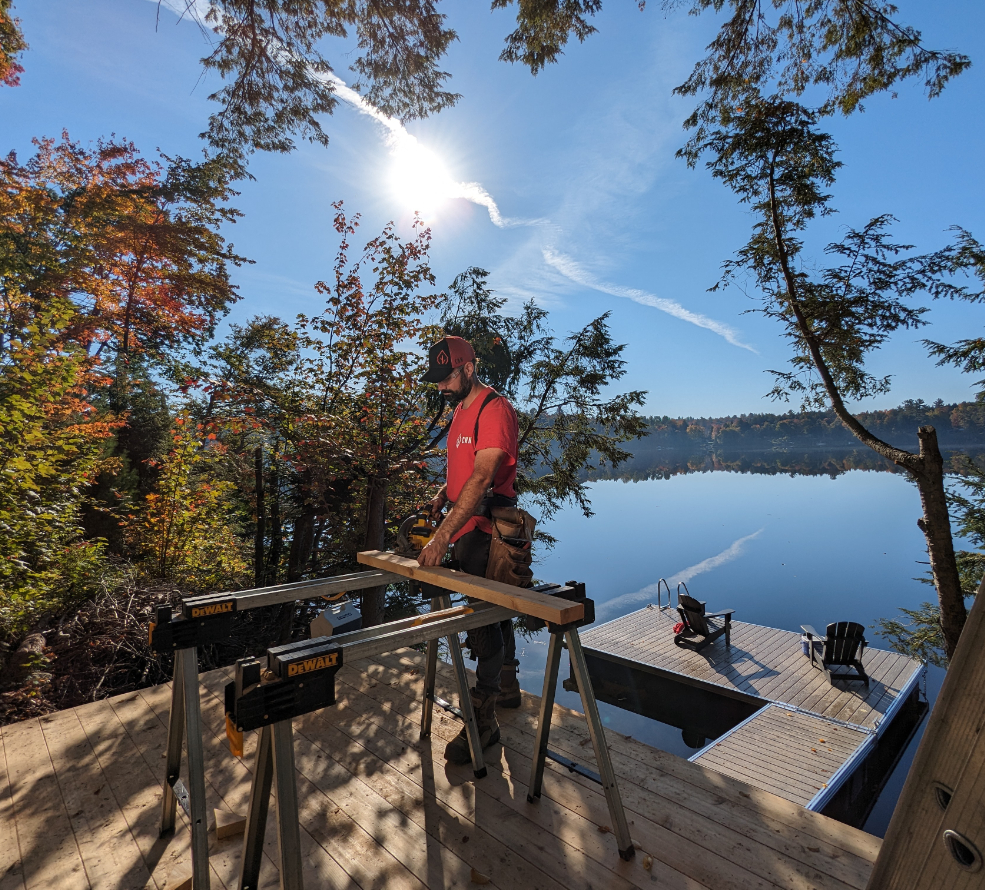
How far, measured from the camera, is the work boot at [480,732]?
8.71ft

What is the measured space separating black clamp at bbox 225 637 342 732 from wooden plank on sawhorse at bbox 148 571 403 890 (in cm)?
69

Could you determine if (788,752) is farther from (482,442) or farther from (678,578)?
(678,578)

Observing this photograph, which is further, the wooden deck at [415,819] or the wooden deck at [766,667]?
the wooden deck at [766,667]

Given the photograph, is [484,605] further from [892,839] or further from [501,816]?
[892,839]

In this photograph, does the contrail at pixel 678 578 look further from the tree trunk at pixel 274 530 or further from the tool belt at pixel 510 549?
the tool belt at pixel 510 549

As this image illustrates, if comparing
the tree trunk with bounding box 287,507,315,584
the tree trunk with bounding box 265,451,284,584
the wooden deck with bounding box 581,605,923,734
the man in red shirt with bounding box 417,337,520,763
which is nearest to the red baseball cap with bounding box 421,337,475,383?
the man in red shirt with bounding box 417,337,520,763

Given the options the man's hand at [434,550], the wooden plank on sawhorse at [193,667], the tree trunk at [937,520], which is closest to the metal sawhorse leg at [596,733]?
the man's hand at [434,550]

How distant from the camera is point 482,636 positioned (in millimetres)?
2570

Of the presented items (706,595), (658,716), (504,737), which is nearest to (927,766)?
(504,737)

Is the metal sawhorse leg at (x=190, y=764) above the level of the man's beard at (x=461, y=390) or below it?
below

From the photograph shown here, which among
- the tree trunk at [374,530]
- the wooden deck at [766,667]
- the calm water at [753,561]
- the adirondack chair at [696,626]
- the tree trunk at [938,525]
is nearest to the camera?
the tree trunk at [374,530]

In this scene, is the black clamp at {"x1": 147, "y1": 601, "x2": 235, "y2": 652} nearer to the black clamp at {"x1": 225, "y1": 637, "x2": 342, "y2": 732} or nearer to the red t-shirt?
the black clamp at {"x1": 225, "y1": 637, "x2": 342, "y2": 732}

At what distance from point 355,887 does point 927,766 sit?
85.4 inches

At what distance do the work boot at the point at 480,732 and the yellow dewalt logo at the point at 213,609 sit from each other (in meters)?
1.38
